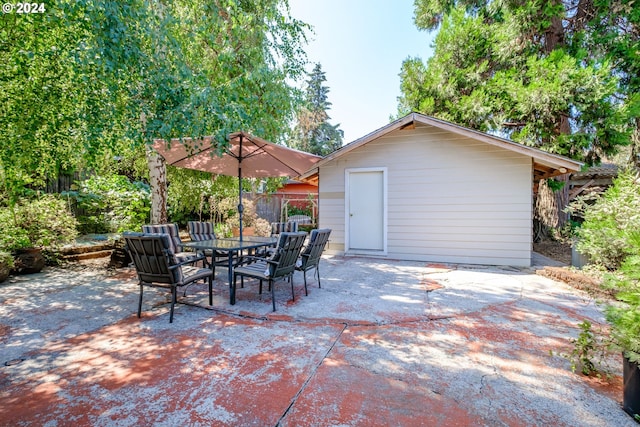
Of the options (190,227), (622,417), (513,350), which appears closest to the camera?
(622,417)

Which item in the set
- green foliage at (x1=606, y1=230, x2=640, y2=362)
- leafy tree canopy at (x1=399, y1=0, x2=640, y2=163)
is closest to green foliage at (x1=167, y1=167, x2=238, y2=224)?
leafy tree canopy at (x1=399, y1=0, x2=640, y2=163)

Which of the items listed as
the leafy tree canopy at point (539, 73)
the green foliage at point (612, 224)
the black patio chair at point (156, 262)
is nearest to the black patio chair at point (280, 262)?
the black patio chair at point (156, 262)

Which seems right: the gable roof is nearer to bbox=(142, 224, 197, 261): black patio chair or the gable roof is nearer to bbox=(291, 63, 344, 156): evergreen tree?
bbox=(142, 224, 197, 261): black patio chair

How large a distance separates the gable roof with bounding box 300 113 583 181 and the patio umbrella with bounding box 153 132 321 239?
2107mm

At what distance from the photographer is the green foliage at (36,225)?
5.23 m

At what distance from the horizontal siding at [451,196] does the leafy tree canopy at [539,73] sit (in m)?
3.25

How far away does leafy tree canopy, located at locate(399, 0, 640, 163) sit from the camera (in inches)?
314

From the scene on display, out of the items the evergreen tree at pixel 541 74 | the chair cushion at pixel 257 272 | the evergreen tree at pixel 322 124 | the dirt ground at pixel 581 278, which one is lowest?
the dirt ground at pixel 581 278

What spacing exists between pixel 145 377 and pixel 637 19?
13340 mm

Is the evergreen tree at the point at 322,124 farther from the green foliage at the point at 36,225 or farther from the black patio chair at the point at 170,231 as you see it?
the black patio chair at the point at 170,231

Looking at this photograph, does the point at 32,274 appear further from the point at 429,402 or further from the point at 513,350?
the point at 513,350

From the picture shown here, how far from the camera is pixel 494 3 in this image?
10.5 m

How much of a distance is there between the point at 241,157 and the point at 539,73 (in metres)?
9.03

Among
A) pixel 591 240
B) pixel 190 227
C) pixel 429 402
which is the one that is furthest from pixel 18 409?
pixel 591 240
